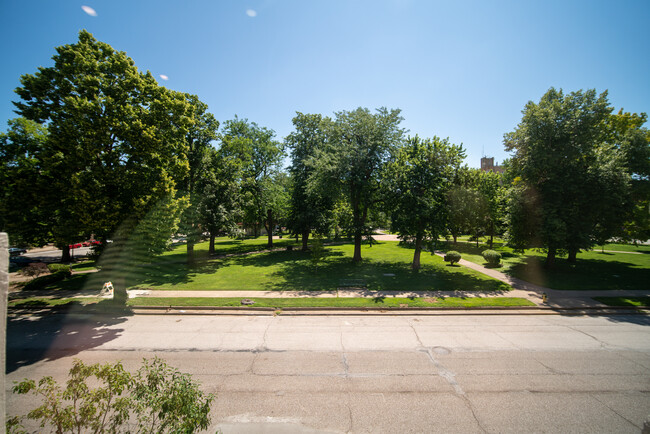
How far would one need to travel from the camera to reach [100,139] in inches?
453

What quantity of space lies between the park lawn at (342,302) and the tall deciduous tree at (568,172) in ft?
24.2

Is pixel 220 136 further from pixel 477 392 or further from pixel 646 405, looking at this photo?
pixel 646 405

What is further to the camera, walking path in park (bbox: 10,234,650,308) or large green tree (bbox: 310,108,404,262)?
large green tree (bbox: 310,108,404,262)

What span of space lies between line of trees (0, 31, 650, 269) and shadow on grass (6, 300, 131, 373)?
3.38 metres

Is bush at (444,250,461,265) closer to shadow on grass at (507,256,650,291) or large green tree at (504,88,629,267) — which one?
shadow on grass at (507,256,650,291)

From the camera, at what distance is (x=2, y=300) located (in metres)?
2.80

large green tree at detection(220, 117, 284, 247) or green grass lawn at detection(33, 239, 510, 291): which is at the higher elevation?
large green tree at detection(220, 117, 284, 247)

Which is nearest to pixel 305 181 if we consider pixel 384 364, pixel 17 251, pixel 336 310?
pixel 336 310

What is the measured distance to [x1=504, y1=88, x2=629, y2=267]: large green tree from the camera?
1731 cm

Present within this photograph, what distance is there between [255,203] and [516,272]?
2812 cm

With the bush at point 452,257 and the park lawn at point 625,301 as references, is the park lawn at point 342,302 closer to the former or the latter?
the park lawn at point 625,301

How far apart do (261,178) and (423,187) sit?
21.8 m

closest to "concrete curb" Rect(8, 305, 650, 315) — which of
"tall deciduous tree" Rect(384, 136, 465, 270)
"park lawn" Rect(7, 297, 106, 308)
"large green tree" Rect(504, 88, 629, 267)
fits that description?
"park lawn" Rect(7, 297, 106, 308)

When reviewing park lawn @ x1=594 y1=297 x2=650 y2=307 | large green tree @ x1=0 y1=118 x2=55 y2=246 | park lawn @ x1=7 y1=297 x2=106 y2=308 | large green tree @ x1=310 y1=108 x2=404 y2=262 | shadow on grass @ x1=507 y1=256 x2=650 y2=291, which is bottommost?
park lawn @ x1=7 y1=297 x2=106 y2=308
